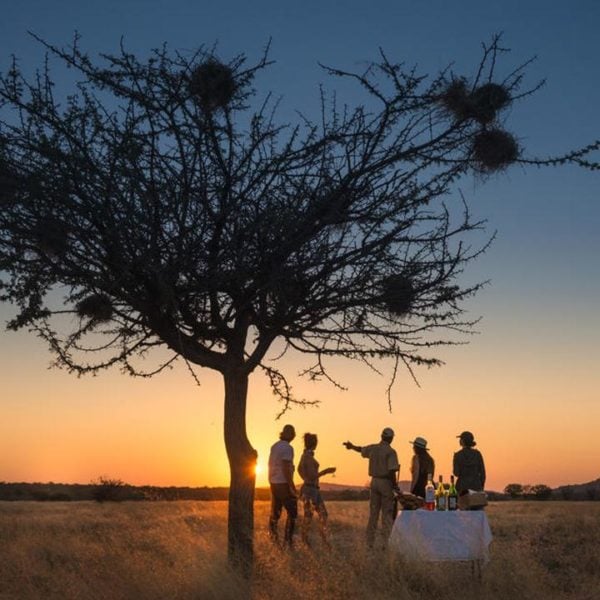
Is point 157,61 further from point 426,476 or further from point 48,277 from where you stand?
point 426,476

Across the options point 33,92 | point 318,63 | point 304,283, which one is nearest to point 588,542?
point 304,283

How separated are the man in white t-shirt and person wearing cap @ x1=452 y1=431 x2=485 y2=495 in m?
2.60

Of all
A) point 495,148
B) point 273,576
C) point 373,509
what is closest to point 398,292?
point 495,148

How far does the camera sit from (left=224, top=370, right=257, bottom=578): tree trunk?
12133 mm

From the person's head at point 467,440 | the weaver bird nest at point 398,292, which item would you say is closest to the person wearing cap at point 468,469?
the person's head at point 467,440

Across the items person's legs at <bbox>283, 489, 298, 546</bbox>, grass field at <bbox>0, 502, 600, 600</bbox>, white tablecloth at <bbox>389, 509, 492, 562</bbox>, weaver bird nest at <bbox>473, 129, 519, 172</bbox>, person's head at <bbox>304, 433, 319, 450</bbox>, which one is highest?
weaver bird nest at <bbox>473, 129, 519, 172</bbox>

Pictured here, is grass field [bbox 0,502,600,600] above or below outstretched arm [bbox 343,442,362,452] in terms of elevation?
below

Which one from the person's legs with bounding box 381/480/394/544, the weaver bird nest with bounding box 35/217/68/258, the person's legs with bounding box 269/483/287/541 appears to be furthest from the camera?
the person's legs with bounding box 381/480/394/544

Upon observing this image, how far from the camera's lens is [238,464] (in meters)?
12.2

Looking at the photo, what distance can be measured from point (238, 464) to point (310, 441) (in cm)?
402

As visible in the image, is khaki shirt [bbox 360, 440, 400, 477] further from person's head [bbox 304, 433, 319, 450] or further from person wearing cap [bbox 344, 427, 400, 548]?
person's head [bbox 304, 433, 319, 450]

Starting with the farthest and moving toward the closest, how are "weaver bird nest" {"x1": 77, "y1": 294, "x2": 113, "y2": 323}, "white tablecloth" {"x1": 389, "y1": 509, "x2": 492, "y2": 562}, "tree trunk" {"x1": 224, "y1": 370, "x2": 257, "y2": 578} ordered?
"weaver bird nest" {"x1": 77, "y1": 294, "x2": 113, "y2": 323}, "tree trunk" {"x1": 224, "y1": 370, "x2": 257, "y2": 578}, "white tablecloth" {"x1": 389, "y1": 509, "x2": 492, "y2": 562}

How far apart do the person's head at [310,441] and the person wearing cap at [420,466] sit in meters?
1.56

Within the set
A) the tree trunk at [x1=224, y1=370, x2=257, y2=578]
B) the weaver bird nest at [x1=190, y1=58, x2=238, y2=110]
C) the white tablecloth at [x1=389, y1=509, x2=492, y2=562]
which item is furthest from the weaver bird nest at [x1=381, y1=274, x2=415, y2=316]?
the weaver bird nest at [x1=190, y1=58, x2=238, y2=110]
